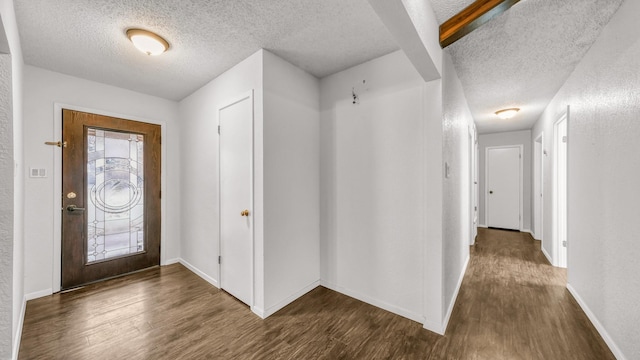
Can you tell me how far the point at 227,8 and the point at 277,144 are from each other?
1119 mm

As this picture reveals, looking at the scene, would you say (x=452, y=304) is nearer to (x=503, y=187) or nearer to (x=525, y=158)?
(x=503, y=187)

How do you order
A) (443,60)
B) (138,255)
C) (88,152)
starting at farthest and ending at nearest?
(138,255) → (88,152) → (443,60)

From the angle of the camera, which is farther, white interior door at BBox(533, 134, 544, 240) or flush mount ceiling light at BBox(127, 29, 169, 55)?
white interior door at BBox(533, 134, 544, 240)

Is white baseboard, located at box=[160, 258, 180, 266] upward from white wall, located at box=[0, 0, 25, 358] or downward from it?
downward

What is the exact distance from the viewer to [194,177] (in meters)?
3.34

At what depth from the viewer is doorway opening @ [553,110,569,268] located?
337cm

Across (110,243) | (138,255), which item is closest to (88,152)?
(110,243)

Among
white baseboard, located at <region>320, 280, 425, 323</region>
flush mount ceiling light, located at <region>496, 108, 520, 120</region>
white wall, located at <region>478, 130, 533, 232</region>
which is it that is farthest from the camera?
white wall, located at <region>478, 130, 533, 232</region>

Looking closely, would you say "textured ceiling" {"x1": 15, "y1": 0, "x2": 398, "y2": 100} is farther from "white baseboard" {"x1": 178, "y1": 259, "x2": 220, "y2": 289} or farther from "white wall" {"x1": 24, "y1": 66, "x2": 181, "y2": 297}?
"white baseboard" {"x1": 178, "y1": 259, "x2": 220, "y2": 289}

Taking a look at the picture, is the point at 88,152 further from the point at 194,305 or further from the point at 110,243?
the point at 194,305

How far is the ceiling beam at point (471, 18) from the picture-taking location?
151 cm

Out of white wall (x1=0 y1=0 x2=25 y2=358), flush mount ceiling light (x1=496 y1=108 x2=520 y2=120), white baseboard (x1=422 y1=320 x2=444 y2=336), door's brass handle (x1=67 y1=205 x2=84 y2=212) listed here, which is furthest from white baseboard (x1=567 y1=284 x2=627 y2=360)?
door's brass handle (x1=67 y1=205 x2=84 y2=212)

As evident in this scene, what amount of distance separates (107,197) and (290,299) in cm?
271

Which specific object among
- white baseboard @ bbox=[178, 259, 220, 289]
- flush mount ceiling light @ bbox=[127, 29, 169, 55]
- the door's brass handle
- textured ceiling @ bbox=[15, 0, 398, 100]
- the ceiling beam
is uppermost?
textured ceiling @ bbox=[15, 0, 398, 100]
